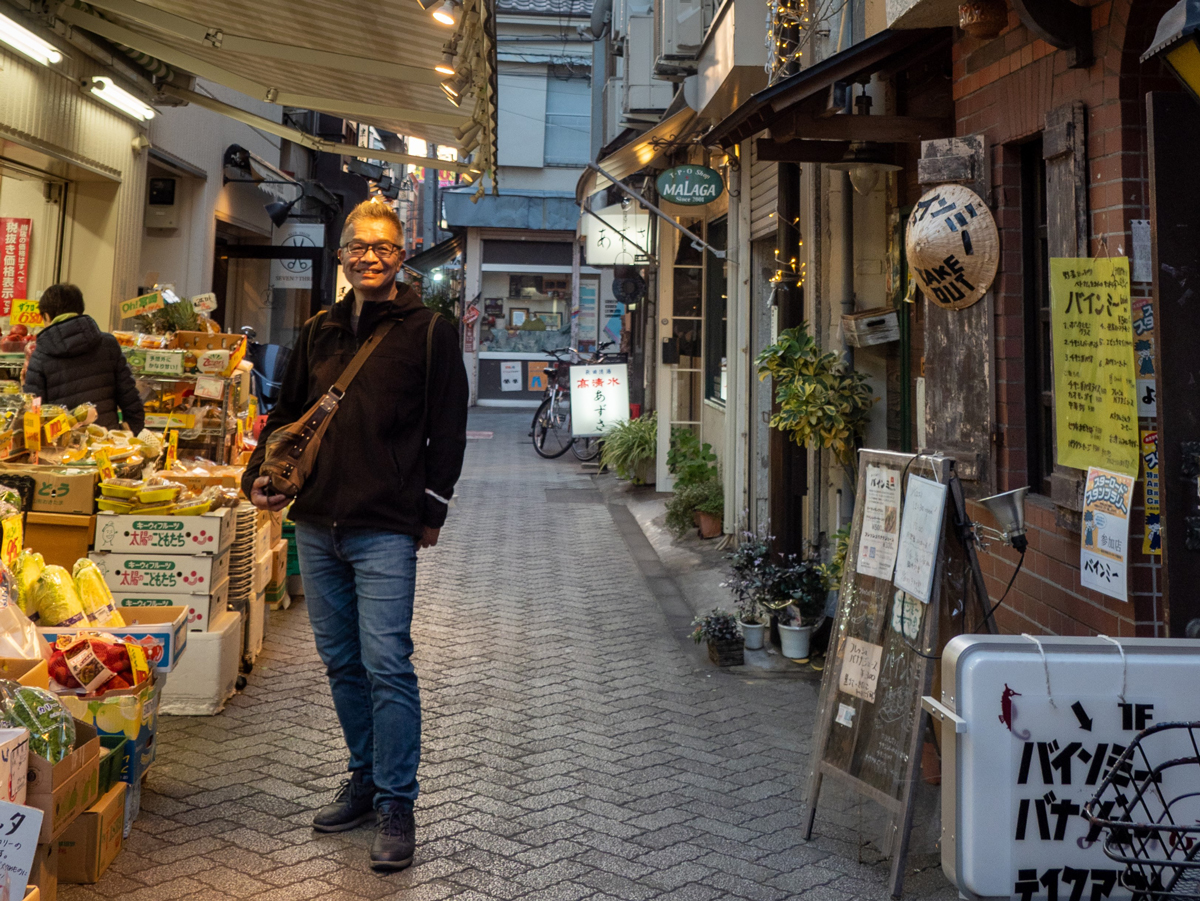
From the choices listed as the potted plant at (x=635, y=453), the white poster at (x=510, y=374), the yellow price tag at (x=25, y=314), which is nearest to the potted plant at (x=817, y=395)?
the yellow price tag at (x=25, y=314)

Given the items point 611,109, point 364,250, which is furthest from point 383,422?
point 611,109

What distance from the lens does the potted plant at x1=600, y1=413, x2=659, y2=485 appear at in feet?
47.3

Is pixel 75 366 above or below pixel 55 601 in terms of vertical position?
above

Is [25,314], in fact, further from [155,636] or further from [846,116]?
[846,116]

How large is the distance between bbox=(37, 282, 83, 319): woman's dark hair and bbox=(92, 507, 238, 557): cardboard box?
237 cm

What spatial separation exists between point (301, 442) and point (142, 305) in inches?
214

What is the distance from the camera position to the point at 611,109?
703 inches

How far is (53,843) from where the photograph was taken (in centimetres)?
315

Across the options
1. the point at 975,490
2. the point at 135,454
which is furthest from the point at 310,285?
the point at 975,490

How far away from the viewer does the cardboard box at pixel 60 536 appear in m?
5.31

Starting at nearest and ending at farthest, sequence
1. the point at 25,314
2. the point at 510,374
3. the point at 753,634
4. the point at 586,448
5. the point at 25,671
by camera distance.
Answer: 1. the point at 25,671
2. the point at 753,634
3. the point at 25,314
4. the point at 586,448
5. the point at 510,374

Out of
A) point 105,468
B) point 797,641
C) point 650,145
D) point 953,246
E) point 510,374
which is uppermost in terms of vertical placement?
point 510,374

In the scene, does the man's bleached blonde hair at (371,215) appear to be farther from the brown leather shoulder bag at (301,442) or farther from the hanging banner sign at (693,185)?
the hanging banner sign at (693,185)

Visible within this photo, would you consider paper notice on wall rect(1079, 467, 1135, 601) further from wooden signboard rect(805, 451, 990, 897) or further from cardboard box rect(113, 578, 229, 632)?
cardboard box rect(113, 578, 229, 632)
